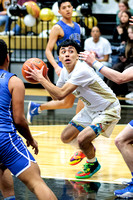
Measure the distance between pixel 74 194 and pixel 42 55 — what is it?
9.43 meters

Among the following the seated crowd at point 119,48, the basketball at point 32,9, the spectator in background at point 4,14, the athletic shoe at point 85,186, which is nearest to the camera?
the athletic shoe at point 85,186

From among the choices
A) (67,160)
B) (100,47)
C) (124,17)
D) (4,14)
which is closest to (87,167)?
(67,160)

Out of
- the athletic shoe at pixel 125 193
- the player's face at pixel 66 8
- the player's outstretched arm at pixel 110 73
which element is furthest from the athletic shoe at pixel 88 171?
the player's face at pixel 66 8

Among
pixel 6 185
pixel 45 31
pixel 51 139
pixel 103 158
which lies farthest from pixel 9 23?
pixel 6 185

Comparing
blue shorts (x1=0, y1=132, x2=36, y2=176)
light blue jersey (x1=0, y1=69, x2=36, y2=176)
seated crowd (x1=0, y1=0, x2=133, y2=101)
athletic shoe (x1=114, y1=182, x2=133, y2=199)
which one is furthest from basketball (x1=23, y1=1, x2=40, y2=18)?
blue shorts (x1=0, y1=132, x2=36, y2=176)

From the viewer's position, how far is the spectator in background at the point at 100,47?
1209cm

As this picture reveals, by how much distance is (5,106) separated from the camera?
137 inches

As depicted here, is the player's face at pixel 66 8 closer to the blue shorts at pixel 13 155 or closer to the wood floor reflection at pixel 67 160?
the wood floor reflection at pixel 67 160

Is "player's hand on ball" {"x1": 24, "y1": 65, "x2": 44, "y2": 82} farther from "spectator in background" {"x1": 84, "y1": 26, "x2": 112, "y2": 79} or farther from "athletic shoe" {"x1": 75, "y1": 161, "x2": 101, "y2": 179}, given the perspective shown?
"spectator in background" {"x1": 84, "y1": 26, "x2": 112, "y2": 79}

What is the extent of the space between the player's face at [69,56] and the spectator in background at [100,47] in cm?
695

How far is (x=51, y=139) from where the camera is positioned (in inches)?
285

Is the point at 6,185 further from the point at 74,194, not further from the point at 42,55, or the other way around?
the point at 42,55

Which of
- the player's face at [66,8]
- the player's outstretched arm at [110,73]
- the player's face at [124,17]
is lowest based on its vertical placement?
the player's face at [124,17]

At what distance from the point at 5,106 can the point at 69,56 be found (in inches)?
70.3
